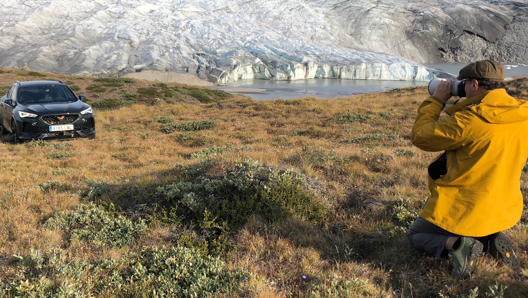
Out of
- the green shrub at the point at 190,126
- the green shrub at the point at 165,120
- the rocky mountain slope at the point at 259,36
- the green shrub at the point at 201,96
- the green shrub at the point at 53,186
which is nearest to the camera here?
the green shrub at the point at 53,186

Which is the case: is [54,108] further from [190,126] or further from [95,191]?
[95,191]

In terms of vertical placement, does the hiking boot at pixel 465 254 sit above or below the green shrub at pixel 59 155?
above

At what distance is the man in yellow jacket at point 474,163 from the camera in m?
2.55

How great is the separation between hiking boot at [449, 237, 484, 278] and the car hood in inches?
469

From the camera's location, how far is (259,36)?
8938cm

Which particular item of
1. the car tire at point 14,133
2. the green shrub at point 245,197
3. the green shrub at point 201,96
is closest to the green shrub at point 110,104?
the green shrub at point 201,96

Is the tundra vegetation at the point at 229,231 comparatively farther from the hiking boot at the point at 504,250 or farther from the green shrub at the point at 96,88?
the green shrub at the point at 96,88

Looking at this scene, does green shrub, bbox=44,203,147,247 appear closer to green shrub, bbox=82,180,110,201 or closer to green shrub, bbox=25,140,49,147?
green shrub, bbox=82,180,110,201

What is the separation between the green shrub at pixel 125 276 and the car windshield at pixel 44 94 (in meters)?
10.2

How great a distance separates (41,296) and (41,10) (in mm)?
115094

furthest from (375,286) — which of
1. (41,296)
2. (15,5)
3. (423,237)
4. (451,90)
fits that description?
(15,5)

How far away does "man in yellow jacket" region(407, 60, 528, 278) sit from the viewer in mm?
2553

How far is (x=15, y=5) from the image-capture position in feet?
305

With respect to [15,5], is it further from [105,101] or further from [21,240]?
[21,240]
